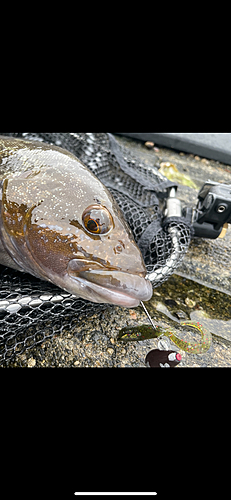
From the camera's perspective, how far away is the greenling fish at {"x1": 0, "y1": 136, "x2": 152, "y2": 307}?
168cm

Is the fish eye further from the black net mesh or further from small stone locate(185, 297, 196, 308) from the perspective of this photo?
small stone locate(185, 297, 196, 308)

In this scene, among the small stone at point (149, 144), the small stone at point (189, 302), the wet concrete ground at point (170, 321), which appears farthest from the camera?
the small stone at point (149, 144)

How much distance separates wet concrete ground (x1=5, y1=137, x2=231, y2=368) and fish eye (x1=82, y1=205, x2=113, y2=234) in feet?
2.36

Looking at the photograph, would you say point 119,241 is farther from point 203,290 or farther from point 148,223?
point 203,290

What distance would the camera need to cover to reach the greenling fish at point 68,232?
1.68 metres

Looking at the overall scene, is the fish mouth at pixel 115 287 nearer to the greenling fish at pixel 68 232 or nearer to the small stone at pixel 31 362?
the greenling fish at pixel 68 232

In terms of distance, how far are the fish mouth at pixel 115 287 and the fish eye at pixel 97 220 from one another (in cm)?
25

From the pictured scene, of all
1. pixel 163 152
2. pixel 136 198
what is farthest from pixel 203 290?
pixel 163 152

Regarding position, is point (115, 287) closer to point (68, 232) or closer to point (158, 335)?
point (68, 232)

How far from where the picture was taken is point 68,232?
175 cm

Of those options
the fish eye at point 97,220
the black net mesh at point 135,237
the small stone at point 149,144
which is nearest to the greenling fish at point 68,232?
the fish eye at point 97,220

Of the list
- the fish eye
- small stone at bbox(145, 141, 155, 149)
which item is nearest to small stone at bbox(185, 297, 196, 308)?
the fish eye

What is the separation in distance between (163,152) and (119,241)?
3.09 metres

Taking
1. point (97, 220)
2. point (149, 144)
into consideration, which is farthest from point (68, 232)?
point (149, 144)
